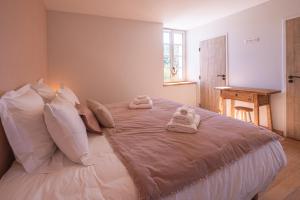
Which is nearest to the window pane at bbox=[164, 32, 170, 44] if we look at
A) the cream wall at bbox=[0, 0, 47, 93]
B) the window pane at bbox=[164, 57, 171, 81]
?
the window pane at bbox=[164, 57, 171, 81]

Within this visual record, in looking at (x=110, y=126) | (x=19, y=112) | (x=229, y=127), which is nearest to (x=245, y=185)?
(x=229, y=127)

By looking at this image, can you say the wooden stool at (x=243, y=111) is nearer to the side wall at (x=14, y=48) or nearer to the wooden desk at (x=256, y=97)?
the wooden desk at (x=256, y=97)

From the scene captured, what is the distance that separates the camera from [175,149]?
1237 millimetres

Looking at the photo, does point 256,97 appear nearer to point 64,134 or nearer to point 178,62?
point 178,62

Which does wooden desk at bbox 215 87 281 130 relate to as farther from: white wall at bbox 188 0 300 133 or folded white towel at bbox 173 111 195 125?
folded white towel at bbox 173 111 195 125

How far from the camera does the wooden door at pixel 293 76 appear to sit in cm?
286

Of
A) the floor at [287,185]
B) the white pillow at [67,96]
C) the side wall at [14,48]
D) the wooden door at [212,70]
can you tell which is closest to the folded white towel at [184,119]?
the floor at [287,185]

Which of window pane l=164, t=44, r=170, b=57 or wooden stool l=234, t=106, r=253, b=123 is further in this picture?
window pane l=164, t=44, r=170, b=57

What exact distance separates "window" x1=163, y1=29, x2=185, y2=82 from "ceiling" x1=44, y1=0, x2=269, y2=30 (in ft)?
3.00

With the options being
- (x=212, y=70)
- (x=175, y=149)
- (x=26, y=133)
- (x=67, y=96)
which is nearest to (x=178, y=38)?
(x=212, y=70)

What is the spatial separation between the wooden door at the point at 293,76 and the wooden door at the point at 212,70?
1.30 m

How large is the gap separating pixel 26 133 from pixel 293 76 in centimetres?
355

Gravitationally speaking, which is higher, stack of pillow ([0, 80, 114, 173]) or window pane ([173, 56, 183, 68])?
window pane ([173, 56, 183, 68])

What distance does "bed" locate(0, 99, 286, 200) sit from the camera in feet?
2.88
